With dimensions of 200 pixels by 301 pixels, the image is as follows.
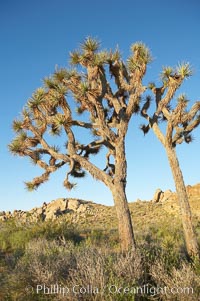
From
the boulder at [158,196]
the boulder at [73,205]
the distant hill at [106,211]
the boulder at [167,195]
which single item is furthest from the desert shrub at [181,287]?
the boulder at [158,196]

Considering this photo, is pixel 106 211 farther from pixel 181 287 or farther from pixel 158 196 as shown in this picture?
pixel 181 287

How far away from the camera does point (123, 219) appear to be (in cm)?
1066

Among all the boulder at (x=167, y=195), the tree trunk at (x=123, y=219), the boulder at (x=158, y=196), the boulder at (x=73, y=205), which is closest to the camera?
the tree trunk at (x=123, y=219)

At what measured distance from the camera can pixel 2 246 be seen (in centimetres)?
1312

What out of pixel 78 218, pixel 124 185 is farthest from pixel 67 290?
pixel 78 218

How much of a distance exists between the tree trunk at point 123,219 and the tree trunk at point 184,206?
1.62 metres

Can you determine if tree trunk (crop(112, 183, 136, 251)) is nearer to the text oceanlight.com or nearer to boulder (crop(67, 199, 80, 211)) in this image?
the text oceanlight.com

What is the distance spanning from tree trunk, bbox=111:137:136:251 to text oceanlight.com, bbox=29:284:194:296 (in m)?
4.41

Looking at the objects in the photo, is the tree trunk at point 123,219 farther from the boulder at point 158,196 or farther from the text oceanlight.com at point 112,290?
the boulder at point 158,196

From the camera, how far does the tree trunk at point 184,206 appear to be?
9744mm

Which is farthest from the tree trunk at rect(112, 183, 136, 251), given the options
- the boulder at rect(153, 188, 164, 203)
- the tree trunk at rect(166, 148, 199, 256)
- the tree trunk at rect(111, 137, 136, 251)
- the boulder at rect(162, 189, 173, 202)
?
the boulder at rect(153, 188, 164, 203)

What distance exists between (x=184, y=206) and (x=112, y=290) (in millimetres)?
5289

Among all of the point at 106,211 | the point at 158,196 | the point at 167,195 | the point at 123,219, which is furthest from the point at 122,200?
the point at 158,196

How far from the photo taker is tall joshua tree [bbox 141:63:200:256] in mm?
9984
